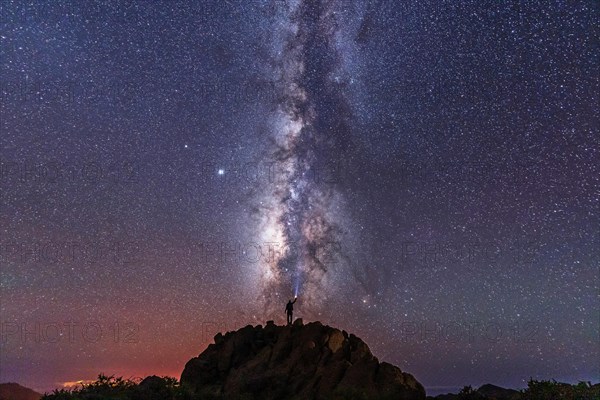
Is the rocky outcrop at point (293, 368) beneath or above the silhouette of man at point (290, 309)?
beneath

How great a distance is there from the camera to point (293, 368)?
4397 cm

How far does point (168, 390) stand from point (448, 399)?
27252mm

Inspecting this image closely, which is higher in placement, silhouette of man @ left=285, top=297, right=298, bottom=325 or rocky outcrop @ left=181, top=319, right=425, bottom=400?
silhouette of man @ left=285, top=297, right=298, bottom=325

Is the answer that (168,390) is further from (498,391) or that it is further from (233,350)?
(498,391)

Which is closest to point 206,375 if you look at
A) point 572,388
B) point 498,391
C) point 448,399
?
point 448,399

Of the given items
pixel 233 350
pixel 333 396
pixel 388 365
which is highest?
pixel 233 350

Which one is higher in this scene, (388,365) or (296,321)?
(296,321)

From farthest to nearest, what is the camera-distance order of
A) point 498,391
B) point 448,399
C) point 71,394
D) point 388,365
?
1. point 498,391
2. point 448,399
3. point 71,394
4. point 388,365

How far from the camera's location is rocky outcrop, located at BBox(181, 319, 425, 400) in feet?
132

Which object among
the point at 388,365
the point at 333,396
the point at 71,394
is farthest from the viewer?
the point at 71,394

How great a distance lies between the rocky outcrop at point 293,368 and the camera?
40.4m

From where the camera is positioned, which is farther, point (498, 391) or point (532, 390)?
point (498, 391)

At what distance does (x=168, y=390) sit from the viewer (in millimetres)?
44688

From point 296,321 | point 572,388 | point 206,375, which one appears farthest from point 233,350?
point 572,388
